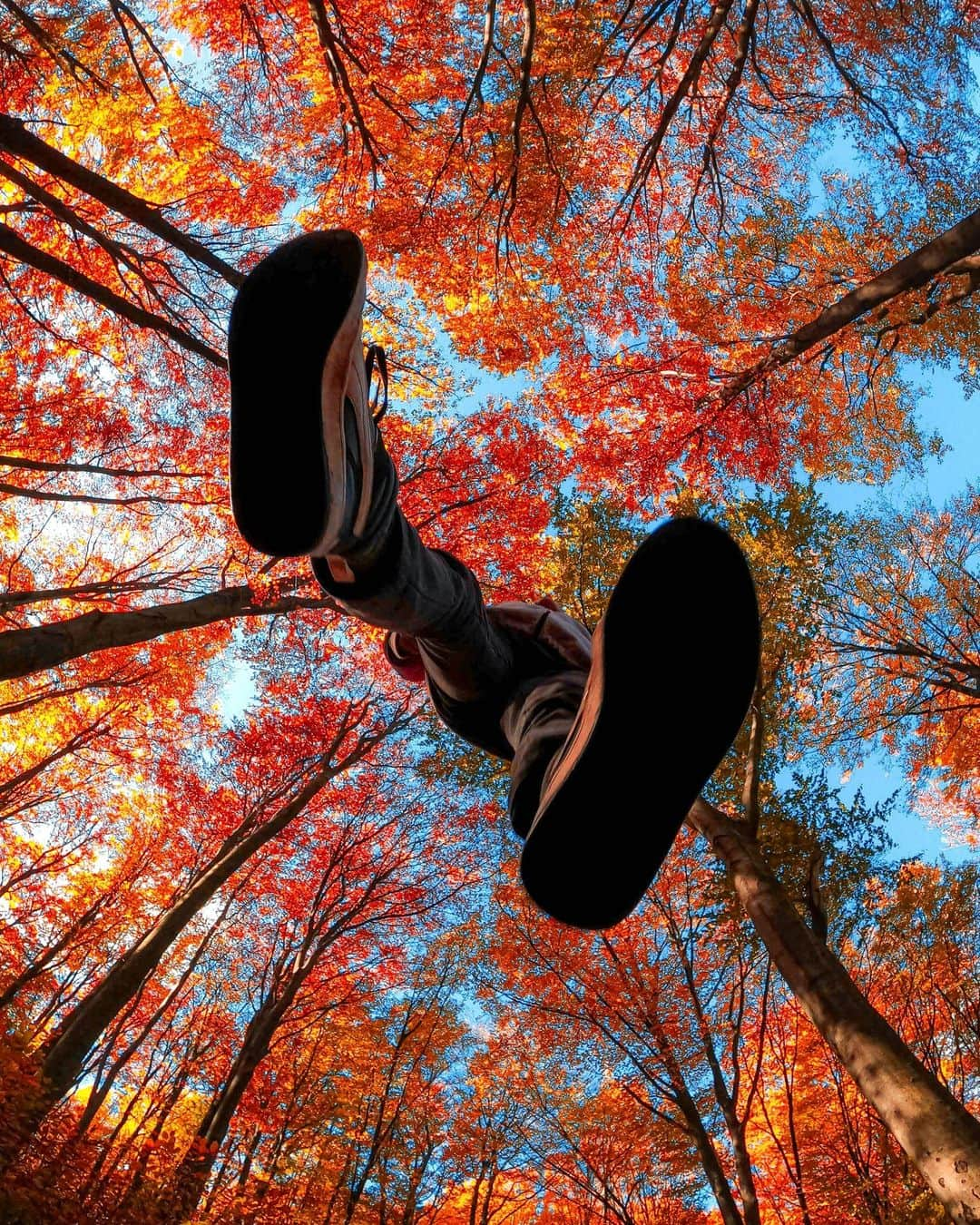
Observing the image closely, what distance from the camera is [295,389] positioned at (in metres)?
1.11

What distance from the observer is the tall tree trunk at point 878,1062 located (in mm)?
2516

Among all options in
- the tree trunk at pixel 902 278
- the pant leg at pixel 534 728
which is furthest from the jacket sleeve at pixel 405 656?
the tree trunk at pixel 902 278

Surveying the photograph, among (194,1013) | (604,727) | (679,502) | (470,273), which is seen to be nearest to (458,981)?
(194,1013)

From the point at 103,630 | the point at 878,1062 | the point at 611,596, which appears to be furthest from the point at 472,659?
the point at 878,1062

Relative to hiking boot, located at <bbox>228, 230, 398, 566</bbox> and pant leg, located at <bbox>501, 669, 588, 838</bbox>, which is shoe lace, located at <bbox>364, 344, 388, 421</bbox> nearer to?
hiking boot, located at <bbox>228, 230, 398, 566</bbox>

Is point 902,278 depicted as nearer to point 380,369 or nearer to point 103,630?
point 380,369

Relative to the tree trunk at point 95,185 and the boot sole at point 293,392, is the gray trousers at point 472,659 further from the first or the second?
the tree trunk at point 95,185

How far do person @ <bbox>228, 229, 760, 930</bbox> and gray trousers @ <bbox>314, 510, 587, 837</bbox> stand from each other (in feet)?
0.05

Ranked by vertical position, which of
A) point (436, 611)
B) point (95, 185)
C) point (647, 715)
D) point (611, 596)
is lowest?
Result: point (647, 715)

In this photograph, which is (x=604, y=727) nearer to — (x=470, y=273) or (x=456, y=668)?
(x=456, y=668)

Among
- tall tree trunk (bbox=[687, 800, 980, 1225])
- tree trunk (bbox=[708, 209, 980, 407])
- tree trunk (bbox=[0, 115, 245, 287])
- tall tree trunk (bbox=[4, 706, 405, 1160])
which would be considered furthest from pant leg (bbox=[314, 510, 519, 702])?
tall tree trunk (bbox=[4, 706, 405, 1160])

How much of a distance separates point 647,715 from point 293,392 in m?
0.81

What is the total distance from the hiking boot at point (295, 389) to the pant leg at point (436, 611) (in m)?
0.24

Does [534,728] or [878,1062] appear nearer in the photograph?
[534,728]
